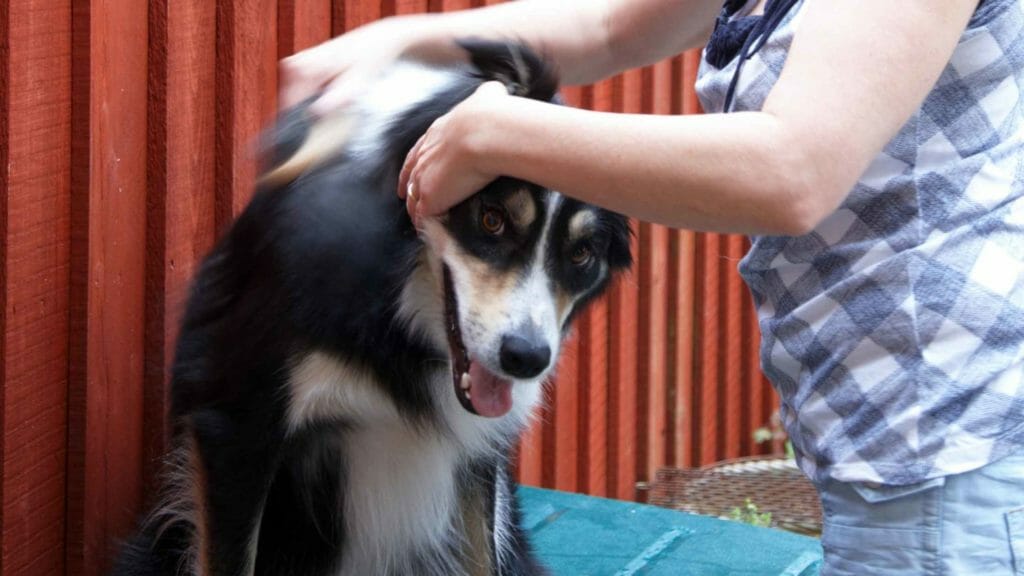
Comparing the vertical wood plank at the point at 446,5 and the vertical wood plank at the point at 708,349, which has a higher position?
the vertical wood plank at the point at 446,5

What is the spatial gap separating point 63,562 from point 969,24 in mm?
2190

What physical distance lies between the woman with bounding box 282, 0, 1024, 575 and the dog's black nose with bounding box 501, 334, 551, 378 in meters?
0.46

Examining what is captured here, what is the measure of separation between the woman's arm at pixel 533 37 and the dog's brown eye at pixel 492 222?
0.31 meters

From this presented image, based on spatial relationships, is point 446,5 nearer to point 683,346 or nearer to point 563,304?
point 563,304

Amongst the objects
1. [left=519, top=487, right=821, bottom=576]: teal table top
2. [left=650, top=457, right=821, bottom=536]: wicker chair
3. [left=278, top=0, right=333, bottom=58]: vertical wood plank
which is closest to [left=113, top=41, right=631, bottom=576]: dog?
[left=519, top=487, right=821, bottom=576]: teal table top

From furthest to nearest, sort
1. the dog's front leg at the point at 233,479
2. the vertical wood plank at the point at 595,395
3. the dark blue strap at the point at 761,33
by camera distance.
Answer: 1. the vertical wood plank at the point at 595,395
2. the dog's front leg at the point at 233,479
3. the dark blue strap at the point at 761,33

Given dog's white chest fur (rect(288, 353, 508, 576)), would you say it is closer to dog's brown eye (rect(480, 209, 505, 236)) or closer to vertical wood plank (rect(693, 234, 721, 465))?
dog's brown eye (rect(480, 209, 505, 236))

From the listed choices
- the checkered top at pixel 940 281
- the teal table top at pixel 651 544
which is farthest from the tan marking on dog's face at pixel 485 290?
the teal table top at pixel 651 544

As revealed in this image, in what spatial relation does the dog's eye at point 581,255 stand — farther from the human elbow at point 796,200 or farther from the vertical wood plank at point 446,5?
the vertical wood plank at point 446,5

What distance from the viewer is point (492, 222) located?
2.33m

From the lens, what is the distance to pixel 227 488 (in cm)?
240

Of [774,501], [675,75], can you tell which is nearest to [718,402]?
[774,501]

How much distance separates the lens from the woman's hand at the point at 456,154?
1.62m

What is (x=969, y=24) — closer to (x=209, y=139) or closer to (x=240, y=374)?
(x=240, y=374)
